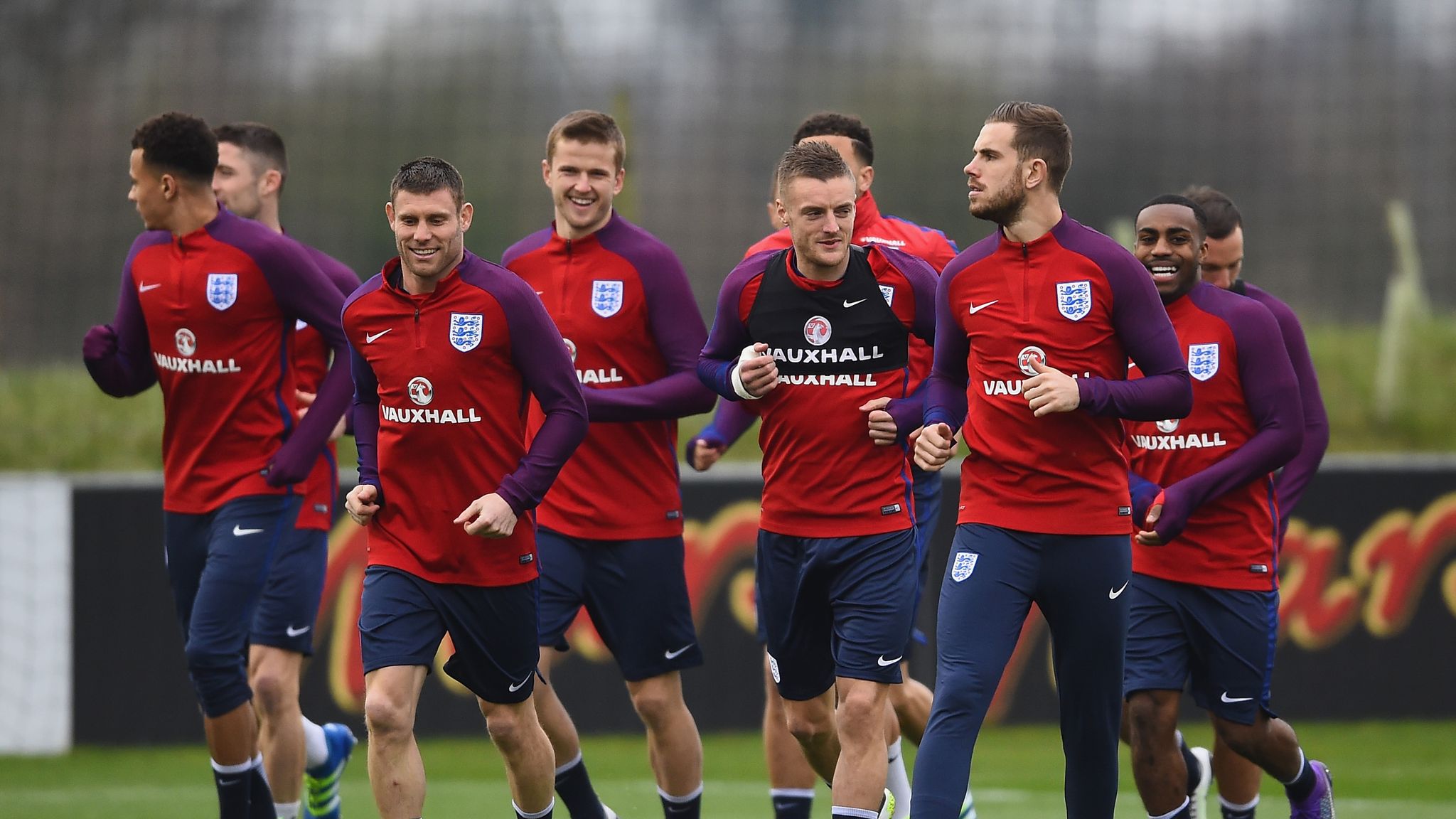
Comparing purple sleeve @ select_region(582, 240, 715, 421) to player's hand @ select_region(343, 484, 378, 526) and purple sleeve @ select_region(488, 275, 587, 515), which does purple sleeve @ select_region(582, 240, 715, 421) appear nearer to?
purple sleeve @ select_region(488, 275, 587, 515)

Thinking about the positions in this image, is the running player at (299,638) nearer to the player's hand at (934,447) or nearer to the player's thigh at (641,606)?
the player's thigh at (641,606)

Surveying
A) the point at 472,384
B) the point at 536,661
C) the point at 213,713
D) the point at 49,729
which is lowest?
the point at 49,729

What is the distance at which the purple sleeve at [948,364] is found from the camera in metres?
5.63

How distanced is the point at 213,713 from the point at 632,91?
813 centimetres

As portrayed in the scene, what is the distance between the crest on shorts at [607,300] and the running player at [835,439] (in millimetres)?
622

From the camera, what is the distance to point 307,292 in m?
6.73

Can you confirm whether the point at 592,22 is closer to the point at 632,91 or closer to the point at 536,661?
the point at 632,91

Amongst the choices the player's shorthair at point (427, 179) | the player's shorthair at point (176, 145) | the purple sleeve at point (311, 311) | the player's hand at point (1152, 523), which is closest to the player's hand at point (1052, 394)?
the player's hand at point (1152, 523)

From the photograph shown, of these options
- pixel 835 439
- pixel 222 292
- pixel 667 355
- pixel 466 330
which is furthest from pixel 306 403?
pixel 835 439

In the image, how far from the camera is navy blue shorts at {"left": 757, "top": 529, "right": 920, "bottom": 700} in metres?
5.82

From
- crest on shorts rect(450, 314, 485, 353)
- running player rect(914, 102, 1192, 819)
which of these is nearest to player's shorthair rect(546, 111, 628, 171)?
crest on shorts rect(450, 314, 485, 353)

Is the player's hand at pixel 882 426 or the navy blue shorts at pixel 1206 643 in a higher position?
the player's hand at pixel 882 426

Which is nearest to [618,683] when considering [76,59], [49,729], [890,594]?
[49,729]

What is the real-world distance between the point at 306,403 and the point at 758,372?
2.20 m
